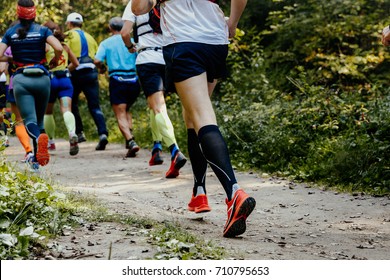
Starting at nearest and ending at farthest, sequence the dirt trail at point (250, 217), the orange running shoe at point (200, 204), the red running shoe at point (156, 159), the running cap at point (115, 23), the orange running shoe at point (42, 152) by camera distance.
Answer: the dirt trail at point (250, 217)
the orange running shoe at point (200, 204)
the orange running shoe at point (42, 152)
the red running shoe at point (156, 159)
the running cap at point (115, 23)

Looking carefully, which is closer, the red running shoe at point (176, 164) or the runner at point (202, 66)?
the runner at point (202, 66)

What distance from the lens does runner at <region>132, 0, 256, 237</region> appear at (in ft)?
15.1

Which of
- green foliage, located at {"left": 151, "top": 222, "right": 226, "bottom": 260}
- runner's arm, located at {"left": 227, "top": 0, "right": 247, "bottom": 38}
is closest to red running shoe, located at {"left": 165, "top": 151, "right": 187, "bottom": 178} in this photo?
runner's arm, located at {"left": 227, "top": 0, "right": 247, "bottom": 38}

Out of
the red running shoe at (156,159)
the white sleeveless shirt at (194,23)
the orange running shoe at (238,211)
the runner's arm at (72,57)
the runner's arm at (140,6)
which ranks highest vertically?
the runner's arm at (140,6)

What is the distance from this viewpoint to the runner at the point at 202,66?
460 centimetres

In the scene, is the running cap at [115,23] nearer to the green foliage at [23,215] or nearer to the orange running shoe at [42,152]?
the orange running shoe at [42,152]

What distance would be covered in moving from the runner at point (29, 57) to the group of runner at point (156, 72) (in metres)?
0.01

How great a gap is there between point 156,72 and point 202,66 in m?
4.15

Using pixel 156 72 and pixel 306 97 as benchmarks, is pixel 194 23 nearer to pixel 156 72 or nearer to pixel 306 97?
pixel 156 72

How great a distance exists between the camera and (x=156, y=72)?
8.86m

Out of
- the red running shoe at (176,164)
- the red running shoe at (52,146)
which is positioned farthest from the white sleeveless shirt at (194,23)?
the red running shoe at (52,146)

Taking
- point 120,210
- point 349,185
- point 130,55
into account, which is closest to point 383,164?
point 349,185

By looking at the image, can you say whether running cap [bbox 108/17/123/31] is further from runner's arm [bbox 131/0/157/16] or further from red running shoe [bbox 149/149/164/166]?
runner's arm [bbox 131/0/157/16]

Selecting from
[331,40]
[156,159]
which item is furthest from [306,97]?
[331,40]
